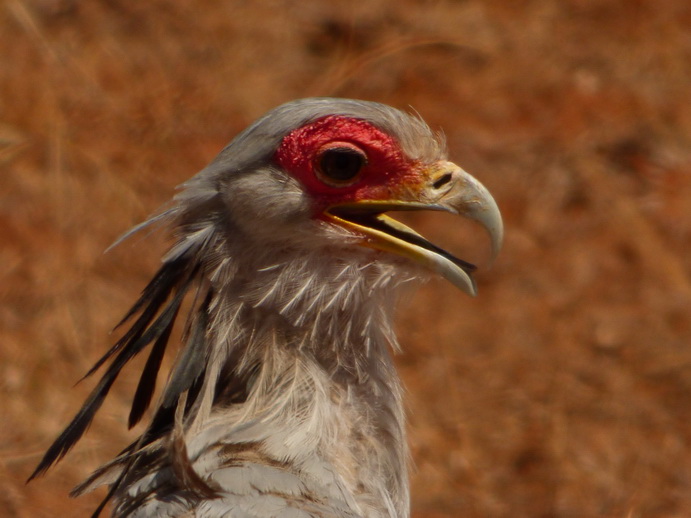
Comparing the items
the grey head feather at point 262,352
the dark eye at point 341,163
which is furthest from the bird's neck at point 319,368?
the dark eye at point 341,163

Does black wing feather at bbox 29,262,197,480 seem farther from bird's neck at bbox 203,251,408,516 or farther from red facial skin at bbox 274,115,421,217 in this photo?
red facial skin at bbox 274,115,421,217

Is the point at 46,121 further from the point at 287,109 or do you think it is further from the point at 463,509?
the point at 287,109

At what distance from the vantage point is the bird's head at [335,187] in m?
2.99

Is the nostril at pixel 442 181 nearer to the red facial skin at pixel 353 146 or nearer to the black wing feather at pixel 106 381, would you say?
the red facial skin at pixel 353 146

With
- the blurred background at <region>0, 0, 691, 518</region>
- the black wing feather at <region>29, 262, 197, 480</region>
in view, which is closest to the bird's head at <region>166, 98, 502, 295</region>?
the black wing feather at <region>29, 262, 197, 480</region>

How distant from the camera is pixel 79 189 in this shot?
7051 millimetres

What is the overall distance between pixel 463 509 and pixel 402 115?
10.1ft

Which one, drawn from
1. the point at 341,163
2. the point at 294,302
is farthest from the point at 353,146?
the point at 294,302

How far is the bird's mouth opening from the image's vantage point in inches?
118

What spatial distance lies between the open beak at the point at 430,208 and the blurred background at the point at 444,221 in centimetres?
267

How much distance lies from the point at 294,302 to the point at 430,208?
500 millimetres

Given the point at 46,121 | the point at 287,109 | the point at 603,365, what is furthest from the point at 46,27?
the point at 287,109

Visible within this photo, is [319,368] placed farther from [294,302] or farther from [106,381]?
[106,381]

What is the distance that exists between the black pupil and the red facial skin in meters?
Result: 0.01
